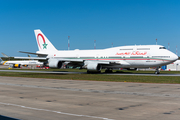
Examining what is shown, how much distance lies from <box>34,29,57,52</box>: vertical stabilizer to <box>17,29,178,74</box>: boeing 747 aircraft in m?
2.67

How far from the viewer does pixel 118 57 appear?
42.6 m

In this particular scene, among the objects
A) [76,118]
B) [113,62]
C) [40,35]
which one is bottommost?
[76,118]

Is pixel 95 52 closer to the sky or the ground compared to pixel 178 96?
closer to the sky

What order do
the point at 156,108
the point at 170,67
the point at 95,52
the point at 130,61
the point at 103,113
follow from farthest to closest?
the point at 170,67, the point at 95,52, the point at 130,61, the point at 156,108, the point at 103,113

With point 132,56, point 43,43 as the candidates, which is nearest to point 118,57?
point 132,56

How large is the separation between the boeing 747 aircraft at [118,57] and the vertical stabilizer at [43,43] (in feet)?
8.77

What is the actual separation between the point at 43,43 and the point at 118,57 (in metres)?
21.2

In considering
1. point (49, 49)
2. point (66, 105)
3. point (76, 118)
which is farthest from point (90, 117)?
point (49, 49)

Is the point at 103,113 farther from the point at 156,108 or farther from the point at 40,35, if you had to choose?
the point at 40,35

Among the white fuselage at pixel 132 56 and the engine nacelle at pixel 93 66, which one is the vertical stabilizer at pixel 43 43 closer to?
the white fuselage at pixel 132 56

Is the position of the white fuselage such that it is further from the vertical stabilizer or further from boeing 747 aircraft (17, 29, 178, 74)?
the vertical stabilizer

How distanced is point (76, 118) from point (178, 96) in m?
8.20

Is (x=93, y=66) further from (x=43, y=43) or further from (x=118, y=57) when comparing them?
(x=43, y=43)

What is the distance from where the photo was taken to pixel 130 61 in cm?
4125
